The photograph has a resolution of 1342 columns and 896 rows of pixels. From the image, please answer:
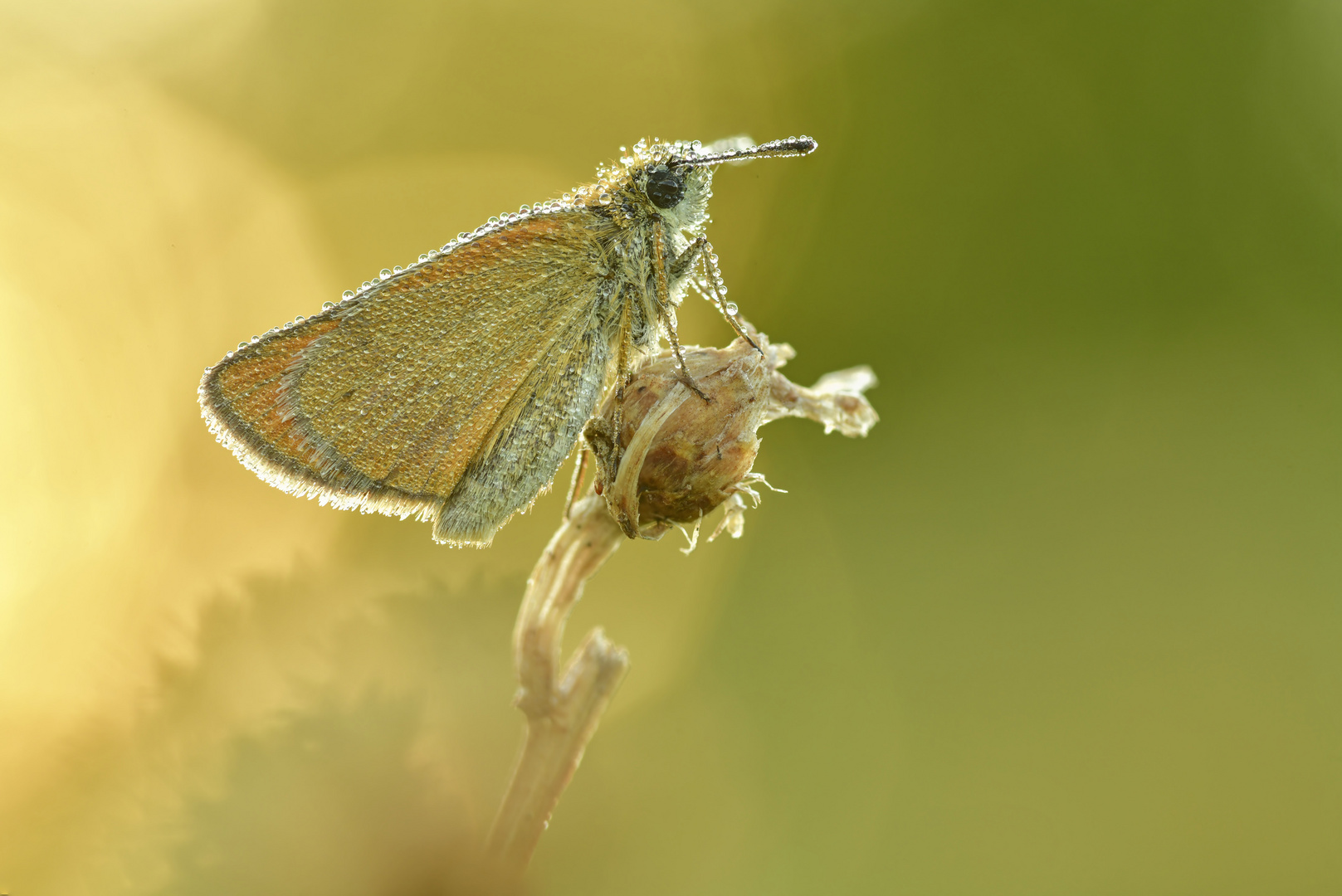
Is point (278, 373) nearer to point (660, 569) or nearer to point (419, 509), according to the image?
point (419, 509)

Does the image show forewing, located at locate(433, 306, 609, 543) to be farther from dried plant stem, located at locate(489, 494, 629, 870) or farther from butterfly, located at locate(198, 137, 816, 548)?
dried plant stem, located at locate(489, 494, 629, 870)

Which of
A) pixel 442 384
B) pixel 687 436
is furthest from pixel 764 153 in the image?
pixel 442 384

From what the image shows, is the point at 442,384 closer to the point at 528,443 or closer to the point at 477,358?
the point at 477,358

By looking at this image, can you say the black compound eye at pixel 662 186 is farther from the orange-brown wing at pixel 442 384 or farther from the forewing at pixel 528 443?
the forewing at pixel 528 443

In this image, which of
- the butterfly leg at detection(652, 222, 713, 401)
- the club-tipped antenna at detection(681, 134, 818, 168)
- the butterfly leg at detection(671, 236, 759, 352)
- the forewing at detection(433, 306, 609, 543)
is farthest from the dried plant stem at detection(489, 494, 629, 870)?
the club-tipped antenna at detection(681, 134, 818, 168)

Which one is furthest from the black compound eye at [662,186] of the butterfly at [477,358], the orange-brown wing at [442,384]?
the orange-brown wing at [442,384]

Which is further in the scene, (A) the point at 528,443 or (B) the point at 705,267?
(B) the point at 705,267
